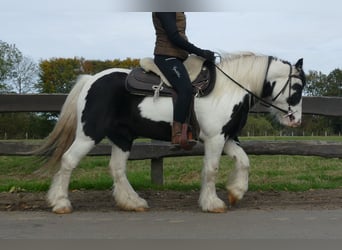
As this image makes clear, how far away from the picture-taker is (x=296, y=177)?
8.42 meters

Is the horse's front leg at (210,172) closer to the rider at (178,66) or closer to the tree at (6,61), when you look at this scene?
the rider at (178,66)

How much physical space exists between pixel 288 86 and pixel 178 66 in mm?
1404

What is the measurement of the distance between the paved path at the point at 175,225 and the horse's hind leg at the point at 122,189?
0.70 feet

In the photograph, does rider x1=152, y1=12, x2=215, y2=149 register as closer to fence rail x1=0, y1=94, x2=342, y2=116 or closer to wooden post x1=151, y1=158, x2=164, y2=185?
wooden post x1=151, y1=158, x2=164, y2=185

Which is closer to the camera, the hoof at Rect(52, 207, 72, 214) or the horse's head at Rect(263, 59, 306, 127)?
the hoof at Rect(52, 207, 72, 214)

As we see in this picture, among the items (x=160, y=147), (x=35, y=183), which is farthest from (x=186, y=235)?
(x=35, y=183)

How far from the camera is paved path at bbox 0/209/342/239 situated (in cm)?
416

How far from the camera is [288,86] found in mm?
5773

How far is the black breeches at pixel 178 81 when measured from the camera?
211 inches

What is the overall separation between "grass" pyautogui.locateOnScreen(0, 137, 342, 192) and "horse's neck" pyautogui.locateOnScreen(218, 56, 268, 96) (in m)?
1.78

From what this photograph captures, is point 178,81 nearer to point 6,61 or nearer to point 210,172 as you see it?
point 210,172

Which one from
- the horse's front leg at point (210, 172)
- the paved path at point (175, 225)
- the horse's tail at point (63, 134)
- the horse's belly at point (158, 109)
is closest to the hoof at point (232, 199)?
the horse's front leg at point (210, 172)

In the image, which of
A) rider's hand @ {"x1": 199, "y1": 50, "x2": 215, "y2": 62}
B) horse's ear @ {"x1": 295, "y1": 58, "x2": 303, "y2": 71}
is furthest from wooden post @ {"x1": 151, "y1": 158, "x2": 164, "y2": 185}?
horse's ear @ {"x1": 295, "y1": 58, "x2": 303, "y2": 71}

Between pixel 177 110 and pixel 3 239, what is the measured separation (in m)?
2.32
